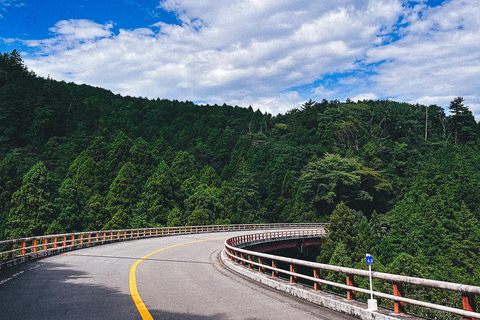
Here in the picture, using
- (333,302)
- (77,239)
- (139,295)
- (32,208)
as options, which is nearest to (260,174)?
(32,208)

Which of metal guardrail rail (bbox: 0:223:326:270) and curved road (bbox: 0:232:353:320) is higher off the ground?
curved road (bbox: 0:232:353:320)

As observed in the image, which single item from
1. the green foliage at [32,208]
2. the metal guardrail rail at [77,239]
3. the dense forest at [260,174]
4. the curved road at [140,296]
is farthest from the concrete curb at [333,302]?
the green foliage at [32,208]

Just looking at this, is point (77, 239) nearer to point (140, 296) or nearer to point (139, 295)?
point (139, 295)

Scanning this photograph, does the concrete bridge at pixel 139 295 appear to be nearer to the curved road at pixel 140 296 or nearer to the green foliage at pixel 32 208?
the curved road at pixel 140 296

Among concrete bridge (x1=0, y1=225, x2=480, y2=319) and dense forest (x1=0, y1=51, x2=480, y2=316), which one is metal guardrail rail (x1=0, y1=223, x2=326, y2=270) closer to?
concrete bridge (x1=0, y1=225, x2=480, y2=319)

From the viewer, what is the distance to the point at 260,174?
3506 inches

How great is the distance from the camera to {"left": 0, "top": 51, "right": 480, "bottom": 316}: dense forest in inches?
1938

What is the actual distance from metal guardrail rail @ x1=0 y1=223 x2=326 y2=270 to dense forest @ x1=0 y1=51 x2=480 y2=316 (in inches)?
285

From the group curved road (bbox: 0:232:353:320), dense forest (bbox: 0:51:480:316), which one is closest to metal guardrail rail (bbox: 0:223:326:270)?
curved road (bbox: 0:232:353:320)

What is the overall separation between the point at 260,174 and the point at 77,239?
6848cm

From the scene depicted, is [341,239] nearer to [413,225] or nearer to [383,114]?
[413,225]

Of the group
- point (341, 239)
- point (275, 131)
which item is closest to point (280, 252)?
point (341, 239)

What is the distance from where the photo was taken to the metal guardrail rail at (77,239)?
14473 mm

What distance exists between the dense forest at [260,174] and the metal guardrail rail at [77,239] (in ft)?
23.8
